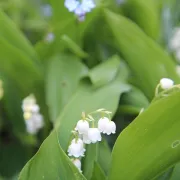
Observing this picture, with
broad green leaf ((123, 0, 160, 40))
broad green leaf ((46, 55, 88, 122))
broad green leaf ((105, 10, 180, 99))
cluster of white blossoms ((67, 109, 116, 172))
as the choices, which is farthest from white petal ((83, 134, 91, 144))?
broad green leaf ((123, 0, 160, 40))

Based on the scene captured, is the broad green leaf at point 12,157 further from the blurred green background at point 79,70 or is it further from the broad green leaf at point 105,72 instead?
the broad green leaf at point 105,72

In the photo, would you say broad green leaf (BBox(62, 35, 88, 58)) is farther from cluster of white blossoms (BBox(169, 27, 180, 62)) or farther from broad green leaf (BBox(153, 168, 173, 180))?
broad green leaf (BBox(153, 168, 173, 180))

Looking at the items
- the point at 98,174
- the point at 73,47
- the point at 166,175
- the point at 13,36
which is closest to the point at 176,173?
the point at 166,175

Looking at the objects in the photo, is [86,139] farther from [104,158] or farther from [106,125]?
[104,158]

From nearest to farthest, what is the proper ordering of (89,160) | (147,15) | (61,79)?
(89,160)
(61,79)
(147,15)

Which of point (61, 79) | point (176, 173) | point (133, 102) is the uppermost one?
point (61, 79)

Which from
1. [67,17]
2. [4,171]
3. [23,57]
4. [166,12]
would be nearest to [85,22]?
[67,17]
